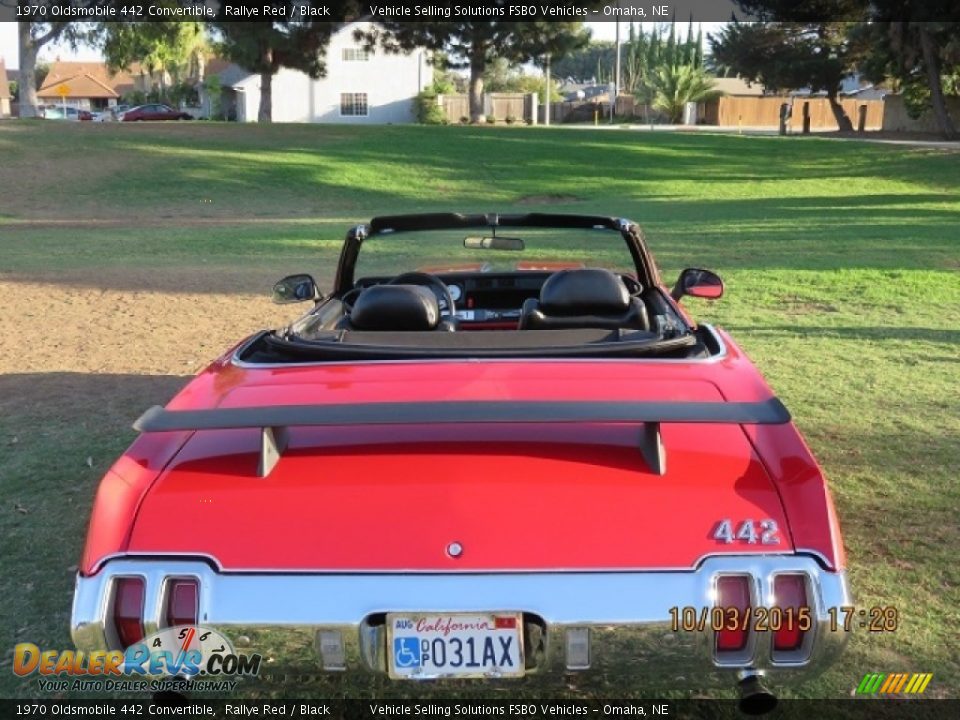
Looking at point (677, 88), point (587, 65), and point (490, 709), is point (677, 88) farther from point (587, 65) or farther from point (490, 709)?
point (587, 65)

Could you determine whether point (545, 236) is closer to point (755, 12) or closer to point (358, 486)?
point (358, 486)

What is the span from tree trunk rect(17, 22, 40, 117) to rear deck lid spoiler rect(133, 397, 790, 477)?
4237cm

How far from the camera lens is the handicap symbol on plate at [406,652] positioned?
2.18 m

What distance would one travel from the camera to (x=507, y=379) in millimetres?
2654

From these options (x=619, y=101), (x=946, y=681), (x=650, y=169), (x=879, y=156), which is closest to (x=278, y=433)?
(x=946, y=681)

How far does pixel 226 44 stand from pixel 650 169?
1935cm

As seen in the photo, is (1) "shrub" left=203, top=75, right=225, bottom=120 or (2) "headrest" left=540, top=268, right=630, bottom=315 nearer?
(2) "headrest" left=540, top=268, right=630, bottom=315

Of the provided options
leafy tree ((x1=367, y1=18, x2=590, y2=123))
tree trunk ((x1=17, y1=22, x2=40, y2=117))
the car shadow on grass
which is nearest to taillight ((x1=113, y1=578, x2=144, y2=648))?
the car shadow on grass

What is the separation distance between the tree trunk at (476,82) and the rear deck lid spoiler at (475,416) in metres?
42.6

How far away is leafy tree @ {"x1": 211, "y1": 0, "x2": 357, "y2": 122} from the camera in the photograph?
127 feet

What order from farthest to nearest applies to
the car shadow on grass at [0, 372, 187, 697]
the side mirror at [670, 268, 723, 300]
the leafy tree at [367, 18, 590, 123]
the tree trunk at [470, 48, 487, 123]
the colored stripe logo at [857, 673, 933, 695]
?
the tree trunk at [470, 48, 487, 123] < the leafy tree at [367, 18, 590, 123] < the side mirror at [670, 268, 723, 300] < the car shadow on grass at [0, 372, 187, 697] < the colored stripe logo at [857, 673, 933, 695]

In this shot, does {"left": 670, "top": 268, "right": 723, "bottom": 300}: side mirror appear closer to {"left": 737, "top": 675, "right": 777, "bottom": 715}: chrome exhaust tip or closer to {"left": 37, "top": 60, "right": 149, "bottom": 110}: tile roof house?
{"left": 737, "top": 675, "right": 777, "bottom": 715}: chrome exhaust tip

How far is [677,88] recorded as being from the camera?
180ft

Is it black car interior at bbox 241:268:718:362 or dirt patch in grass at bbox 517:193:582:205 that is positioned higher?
dirt patch in grass at bbox 517:193:582:205
